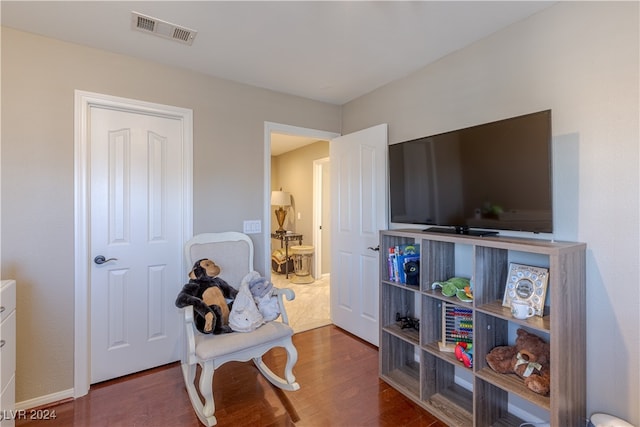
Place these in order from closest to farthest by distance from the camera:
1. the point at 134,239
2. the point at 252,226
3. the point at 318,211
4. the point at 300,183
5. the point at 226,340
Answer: the point at 226,340 < the point at 134,239 < the point at 252,226 < the point at 318,211 < the point at 300,183

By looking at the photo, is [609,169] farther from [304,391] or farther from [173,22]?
[173,22]

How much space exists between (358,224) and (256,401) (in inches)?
64.4

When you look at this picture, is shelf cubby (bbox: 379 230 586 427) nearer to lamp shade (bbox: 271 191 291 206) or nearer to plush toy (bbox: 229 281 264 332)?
plush toy (bbox: 229 281 264 332)

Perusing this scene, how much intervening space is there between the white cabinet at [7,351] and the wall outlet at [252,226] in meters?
1.48

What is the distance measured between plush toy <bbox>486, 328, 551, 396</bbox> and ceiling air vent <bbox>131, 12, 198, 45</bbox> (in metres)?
2.63

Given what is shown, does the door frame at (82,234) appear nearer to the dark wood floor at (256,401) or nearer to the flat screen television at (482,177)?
the dark wood floor at (256,401)

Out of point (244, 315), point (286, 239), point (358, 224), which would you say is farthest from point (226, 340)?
point (286, 239)

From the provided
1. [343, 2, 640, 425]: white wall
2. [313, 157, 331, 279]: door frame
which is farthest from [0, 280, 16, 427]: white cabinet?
[313, 157, 331, 279]: door frame

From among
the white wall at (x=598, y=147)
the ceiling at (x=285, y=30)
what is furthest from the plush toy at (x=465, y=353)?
the ceiling at (x=285, y=30)

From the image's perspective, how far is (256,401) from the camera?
6.41 ft

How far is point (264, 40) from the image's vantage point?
6.54ft

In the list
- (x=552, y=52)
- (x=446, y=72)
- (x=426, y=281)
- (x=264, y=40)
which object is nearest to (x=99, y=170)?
(x=264, y=40)

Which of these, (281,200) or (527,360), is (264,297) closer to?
(527,360)

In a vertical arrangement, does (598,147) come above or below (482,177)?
above
